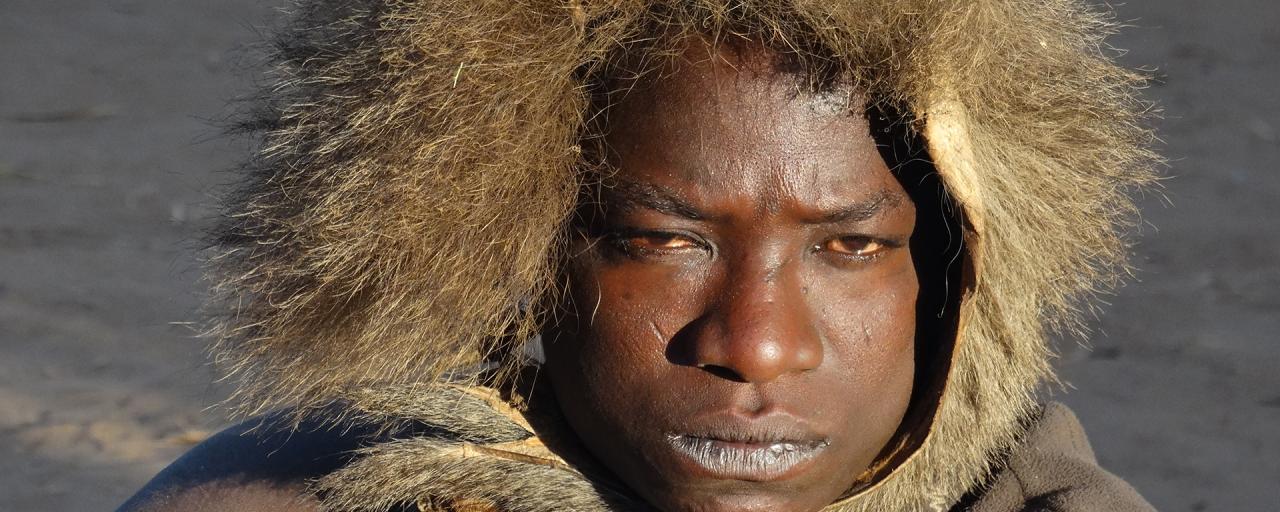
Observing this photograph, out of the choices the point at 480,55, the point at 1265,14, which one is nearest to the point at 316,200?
the point at 480,55

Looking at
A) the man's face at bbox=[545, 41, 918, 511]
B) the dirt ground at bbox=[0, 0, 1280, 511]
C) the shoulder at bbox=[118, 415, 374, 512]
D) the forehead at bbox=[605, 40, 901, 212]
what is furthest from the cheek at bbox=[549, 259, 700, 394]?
the dirt ground at bbox=[0, 0, 1280, 511]

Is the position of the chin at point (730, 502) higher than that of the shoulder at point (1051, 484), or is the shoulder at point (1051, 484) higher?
the chin at point (730, 502)

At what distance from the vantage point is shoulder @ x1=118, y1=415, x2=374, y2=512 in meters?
2.04

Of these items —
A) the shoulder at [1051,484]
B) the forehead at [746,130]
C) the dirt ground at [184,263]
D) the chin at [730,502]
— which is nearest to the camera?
the forehead at [746,130]

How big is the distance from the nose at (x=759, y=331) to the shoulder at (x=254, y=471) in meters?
0.58

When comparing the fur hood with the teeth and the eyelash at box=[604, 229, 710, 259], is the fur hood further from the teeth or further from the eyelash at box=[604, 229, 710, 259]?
the teeth

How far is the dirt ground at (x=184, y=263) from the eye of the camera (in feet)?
13.0

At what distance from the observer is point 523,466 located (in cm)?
188

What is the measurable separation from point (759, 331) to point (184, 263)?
3793 millimetres

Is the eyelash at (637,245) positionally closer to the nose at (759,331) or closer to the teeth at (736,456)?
the nose at (759,331)

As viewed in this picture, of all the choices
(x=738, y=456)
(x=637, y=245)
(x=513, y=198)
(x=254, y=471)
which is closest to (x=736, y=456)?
(x=738, y=456)

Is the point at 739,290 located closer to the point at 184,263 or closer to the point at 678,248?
the point at 678,248

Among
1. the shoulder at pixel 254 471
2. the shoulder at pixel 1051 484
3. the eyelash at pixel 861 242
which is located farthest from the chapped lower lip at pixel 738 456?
the shoulder at pixel 254 471

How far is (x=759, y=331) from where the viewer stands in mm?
1661
